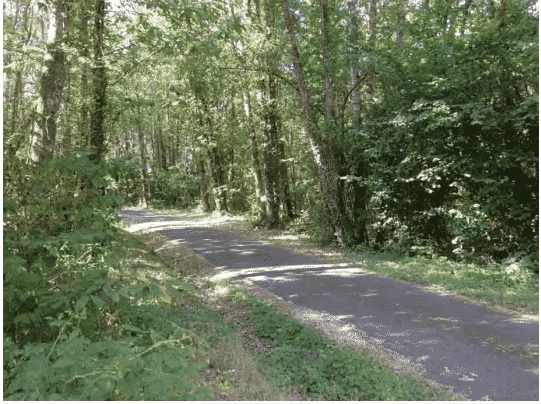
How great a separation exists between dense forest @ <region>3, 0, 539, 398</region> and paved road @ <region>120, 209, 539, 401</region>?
9.59 ft

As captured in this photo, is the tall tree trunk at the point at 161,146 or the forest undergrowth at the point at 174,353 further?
the tall tree trunk at the point at 161,146

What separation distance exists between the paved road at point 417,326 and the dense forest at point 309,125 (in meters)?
2.92

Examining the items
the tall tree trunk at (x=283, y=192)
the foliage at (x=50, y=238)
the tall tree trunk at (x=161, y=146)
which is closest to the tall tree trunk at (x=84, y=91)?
the foliage at (x=50, y=238)

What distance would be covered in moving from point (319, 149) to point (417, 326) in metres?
7.66

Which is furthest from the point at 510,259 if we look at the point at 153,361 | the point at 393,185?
the point at 153,361

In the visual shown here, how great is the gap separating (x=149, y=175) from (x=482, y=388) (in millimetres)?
36281

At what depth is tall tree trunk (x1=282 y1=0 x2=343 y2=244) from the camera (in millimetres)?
11875

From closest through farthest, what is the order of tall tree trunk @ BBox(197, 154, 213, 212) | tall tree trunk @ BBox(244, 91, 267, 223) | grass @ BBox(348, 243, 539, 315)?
1. grass @ BBox(348, 243, 539, 315)
2. tall tree trunk @ BBox(244, 91, 267, 223)
3. tall tree trunk @ BBox(197, 154, 213, 212)

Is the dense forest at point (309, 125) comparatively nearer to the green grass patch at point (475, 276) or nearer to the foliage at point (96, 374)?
the green grass patch at point (475, 276)

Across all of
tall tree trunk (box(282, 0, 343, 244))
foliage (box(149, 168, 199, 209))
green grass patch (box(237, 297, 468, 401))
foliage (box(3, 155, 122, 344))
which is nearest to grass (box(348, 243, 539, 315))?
tall tree trunk (box(282, 0, 343, 244))

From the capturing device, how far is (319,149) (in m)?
12.0

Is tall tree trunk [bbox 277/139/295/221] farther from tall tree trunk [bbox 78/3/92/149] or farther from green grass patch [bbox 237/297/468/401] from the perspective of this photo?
green grass patch [bbox 237/297/468/401]

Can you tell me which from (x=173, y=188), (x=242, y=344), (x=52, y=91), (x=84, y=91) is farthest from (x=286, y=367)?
(x=173, y=188)

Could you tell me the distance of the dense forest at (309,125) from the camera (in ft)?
11.1
